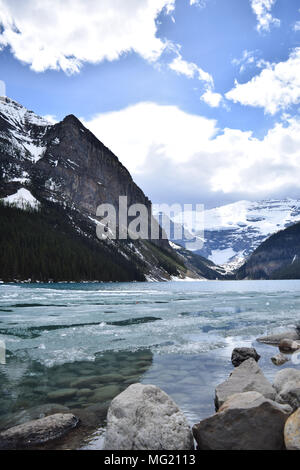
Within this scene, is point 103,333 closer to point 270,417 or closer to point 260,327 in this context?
point 260,327

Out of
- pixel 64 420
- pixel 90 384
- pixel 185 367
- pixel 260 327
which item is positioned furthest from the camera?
pixel 260 327

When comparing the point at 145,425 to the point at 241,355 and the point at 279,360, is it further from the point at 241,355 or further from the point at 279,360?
the point at 279,360

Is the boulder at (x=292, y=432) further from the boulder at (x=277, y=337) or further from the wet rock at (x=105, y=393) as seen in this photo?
the boulder at (x=277, y=337)

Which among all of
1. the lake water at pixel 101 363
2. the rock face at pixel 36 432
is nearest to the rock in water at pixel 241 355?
the lake water at pixel 101 363

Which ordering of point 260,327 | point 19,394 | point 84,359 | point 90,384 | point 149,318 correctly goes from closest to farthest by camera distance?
1. point 19,394
2. point 90,384
3. point 84,359
4. point 260,327
5. point 149,318

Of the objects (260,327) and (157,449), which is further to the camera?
(260,327)

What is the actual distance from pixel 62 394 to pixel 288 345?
14.6 meters

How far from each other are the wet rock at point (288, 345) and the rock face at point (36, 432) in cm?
1536

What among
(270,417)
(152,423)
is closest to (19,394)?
(152,423)

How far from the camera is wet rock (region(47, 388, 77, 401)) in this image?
37.8ft

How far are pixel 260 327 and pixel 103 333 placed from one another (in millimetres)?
13493

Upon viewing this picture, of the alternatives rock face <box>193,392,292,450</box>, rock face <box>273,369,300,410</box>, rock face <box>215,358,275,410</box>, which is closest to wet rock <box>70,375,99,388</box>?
rock face <box>215,358,275,410</box>

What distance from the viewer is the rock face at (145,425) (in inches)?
280
